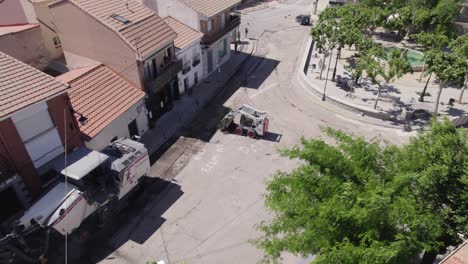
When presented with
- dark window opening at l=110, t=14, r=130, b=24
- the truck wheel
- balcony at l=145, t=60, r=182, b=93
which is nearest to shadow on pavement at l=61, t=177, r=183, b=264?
the truck wheel

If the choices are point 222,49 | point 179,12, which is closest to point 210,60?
point 222,49

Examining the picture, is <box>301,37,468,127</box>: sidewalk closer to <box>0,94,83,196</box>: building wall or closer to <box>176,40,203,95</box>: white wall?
<box>176,40,203,95</box>: white wall

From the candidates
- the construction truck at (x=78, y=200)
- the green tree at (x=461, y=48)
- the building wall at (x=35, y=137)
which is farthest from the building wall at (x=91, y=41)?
the green tree at (x=461, y=48)

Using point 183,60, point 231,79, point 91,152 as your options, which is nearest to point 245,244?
point 91,152

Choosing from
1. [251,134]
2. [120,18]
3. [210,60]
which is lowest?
[251,134]

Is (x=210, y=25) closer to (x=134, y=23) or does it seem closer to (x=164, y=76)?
→ (x=164, y=76)

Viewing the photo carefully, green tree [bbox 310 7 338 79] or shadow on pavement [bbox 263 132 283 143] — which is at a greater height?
green tree [bbox 310 7 338 79]
